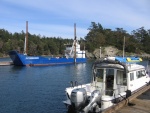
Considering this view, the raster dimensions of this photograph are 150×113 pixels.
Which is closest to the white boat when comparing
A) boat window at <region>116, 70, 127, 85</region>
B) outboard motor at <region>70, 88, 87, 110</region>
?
boat window at <region>116, 70, 127, 85</region>

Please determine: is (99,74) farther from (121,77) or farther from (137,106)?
(137,106)

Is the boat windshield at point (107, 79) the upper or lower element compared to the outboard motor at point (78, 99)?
upper

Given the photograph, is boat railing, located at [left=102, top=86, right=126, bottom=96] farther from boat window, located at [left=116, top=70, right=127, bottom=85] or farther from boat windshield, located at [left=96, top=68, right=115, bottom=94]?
boat window, located at [left=116, top=70, right=127, bottom=85]

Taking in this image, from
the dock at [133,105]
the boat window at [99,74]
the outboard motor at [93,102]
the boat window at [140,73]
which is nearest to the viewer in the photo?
the dock at [133,105]

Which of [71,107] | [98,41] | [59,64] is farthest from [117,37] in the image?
[71,107]

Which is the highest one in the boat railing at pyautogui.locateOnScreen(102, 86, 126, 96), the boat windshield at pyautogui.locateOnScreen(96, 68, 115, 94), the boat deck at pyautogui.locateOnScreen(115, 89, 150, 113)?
the boat windshield at pyautogui.locateOnScreen(96, 68, 115, 94)

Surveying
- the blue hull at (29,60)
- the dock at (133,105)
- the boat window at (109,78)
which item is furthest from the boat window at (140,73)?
the blue hull at (29,60)

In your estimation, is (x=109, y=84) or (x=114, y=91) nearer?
(x=114, y=91)

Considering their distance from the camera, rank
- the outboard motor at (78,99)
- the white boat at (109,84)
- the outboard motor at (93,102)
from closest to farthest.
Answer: the outboard motor at (93,102)
the outboard motor at (78,99)
the white boat at (109,84)

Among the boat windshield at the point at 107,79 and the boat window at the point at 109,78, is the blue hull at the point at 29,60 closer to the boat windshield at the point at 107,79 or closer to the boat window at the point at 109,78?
the boat windshield at the point at 107,79

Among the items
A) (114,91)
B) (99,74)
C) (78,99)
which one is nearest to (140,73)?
(99,74)

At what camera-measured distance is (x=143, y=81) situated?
29.0 metres

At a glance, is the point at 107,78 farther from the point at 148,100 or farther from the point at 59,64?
the point at 59,64

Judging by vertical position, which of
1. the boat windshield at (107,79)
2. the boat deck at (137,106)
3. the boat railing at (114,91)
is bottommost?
the boat deck at (137,106)
